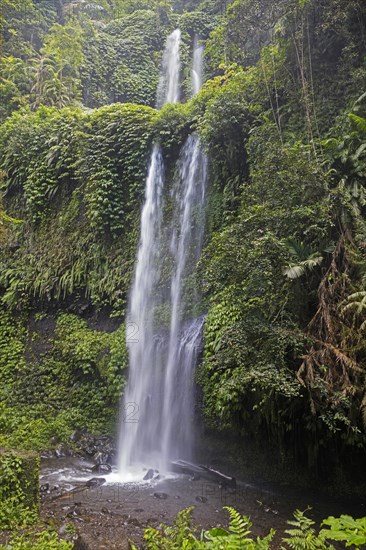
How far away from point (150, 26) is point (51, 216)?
16982 millimetres

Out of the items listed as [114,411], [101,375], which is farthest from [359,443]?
[101,375]

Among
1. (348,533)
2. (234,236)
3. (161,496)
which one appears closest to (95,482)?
(161,496)

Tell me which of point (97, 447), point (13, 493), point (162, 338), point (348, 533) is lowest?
point (13, 493)

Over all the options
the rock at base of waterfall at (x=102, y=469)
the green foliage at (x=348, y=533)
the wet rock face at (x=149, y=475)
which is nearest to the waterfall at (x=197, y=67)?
the rock at base of waterfall at (x=102, y=469)

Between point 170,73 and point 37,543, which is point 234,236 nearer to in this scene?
point 37,543

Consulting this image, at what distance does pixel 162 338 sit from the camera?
31.8ft

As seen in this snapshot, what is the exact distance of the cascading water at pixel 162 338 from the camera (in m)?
8.56

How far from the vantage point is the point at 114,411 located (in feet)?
32.2

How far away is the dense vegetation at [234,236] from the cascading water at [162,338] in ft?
1.31

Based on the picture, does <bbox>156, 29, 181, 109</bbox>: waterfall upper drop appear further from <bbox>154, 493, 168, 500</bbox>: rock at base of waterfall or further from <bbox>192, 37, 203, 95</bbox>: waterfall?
<bbox>154, 493, 168, 500</bbox>: rock at base of waterfall

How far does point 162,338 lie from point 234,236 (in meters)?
3.65

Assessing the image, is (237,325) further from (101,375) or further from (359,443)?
(101,375)

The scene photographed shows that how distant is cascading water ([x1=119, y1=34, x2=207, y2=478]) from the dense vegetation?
1.31 ft

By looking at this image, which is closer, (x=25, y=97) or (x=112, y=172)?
(x=112, y=172)
